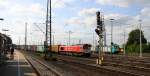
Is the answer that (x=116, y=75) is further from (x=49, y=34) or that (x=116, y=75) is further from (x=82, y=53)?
(x=82, y=53)

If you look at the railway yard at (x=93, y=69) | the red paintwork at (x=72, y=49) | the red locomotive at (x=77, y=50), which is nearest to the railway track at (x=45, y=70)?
the railway yard at (x=93, y=69)

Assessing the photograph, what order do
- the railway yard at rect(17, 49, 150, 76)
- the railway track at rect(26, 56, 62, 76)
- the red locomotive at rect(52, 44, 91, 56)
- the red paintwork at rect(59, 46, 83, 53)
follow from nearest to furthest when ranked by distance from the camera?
1. the railway track at rect(26, 56, 62, 76)
2. the railway yard at rect(17, 49, 150, 76)
3. the red locomotive at rect(52, 44, 91, 56)
4. the red paintwork at rect(59, 46, 83, 53)

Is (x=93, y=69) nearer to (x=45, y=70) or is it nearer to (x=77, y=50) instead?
(x=45, y=70)

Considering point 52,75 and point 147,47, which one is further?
point 147,47

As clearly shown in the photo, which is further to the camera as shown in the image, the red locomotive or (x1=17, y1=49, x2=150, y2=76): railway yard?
the red locomotive

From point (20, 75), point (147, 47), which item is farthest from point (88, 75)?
point (147, 47)

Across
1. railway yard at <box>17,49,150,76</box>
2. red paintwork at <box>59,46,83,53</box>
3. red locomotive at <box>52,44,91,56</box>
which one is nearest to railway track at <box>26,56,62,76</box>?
railway yard at <box>17,49,150,76</box>

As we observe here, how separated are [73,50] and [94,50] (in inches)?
1977

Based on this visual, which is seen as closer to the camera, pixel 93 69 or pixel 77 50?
pixel 93 69

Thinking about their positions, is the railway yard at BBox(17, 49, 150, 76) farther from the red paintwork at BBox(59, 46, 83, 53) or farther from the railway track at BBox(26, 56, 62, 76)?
the red paintwork at BBox(59, 46, 83, 53)

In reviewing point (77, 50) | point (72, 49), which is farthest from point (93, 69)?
point (72, 49)

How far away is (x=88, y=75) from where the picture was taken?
27484 mm

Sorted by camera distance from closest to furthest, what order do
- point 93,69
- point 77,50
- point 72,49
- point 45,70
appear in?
point 45,70
point 93,69
point 77,50
point 72,49

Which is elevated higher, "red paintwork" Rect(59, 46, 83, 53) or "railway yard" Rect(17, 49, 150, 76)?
"red paintwork" Rect(59, 46, 83, 53)
